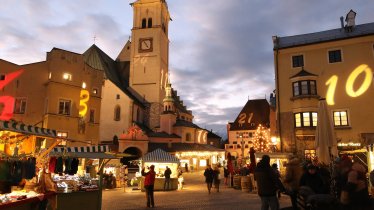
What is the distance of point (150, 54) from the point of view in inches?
2566

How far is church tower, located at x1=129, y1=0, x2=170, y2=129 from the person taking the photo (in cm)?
6419

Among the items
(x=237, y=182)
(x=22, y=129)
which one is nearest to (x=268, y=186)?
(x=22, y=129)

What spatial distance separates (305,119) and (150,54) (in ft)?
137

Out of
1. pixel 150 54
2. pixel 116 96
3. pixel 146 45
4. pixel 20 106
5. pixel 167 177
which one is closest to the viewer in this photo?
pixel 167 177

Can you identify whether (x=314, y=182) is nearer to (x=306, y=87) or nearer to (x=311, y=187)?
(x=311, y=187)

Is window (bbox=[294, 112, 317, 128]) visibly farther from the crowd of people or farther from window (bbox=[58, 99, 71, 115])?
window (bbox=[58, 99, 71, 115])

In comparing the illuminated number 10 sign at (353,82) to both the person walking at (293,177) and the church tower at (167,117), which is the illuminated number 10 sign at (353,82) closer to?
the person walking at (293,177)

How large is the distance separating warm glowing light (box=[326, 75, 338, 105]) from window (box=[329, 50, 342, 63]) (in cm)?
154

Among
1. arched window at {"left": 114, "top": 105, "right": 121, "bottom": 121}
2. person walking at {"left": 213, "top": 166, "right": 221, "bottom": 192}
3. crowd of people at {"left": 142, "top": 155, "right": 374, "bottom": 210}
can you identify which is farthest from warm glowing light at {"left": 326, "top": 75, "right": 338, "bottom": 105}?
arched window at {"left": 114, "top": 105, "right": 121, "bottom": 121}

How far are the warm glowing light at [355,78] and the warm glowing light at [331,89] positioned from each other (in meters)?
1.03

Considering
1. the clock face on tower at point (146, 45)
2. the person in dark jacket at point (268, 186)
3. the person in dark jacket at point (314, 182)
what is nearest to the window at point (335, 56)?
the person in dark jacket at point (314, 182)

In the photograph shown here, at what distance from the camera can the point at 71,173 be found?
51.6ft

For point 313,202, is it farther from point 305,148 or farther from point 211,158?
point 211,158

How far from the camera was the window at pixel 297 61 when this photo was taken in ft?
101
